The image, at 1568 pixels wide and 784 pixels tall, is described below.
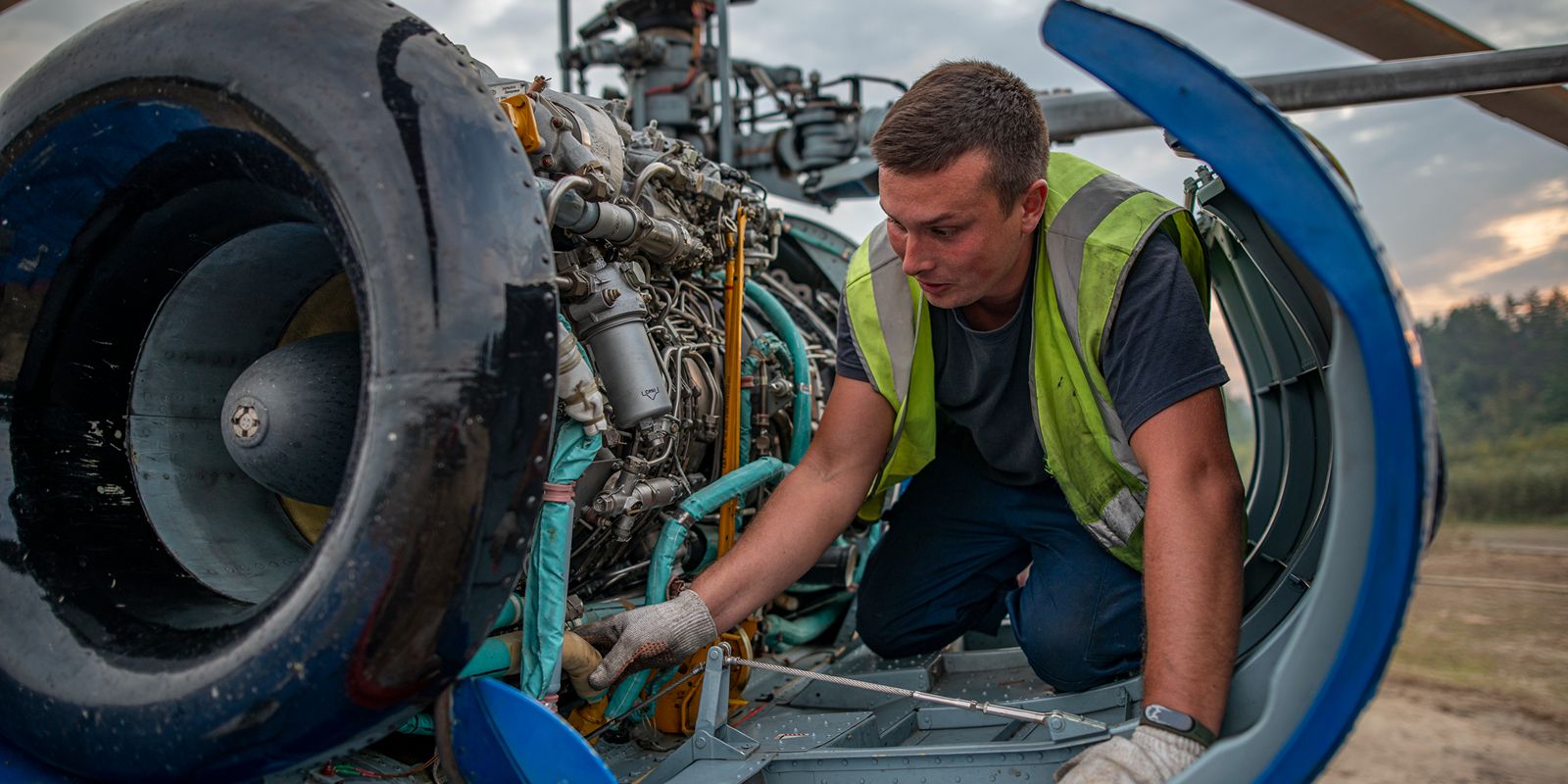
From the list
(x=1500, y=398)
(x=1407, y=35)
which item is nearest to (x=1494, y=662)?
(x=1407, y=35)

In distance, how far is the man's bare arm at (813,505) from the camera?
1.90 metres

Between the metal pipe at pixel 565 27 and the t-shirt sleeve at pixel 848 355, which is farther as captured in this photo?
the metal pipe at pixel 565 27

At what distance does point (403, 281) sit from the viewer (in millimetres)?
1117

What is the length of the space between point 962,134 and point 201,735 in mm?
1365

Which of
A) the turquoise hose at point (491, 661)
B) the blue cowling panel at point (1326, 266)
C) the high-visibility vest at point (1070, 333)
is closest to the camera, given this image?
the blue cowling panel at point (1326, 266)

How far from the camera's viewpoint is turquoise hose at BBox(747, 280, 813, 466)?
2.42 meters

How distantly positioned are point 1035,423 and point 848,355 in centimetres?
40

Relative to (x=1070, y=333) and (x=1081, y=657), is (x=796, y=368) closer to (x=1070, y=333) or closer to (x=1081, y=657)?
(x=1070, y=333)

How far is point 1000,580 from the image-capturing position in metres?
2.43

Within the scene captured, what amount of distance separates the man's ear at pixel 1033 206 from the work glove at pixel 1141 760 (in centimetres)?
89

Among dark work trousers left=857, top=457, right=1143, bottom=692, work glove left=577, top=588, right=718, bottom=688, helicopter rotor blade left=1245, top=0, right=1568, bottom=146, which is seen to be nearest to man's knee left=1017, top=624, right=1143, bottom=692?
dark work trousers left=857, top=457, right=1143, bottom=692

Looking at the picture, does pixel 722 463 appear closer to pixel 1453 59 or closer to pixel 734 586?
pixel 734 586

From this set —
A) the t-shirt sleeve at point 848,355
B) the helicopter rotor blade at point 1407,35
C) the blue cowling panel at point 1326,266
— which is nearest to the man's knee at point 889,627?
the t-shirt sleeve at point 848,355

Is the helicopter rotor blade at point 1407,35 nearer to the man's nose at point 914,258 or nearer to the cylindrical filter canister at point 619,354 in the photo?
the man's nose at point 914,258
